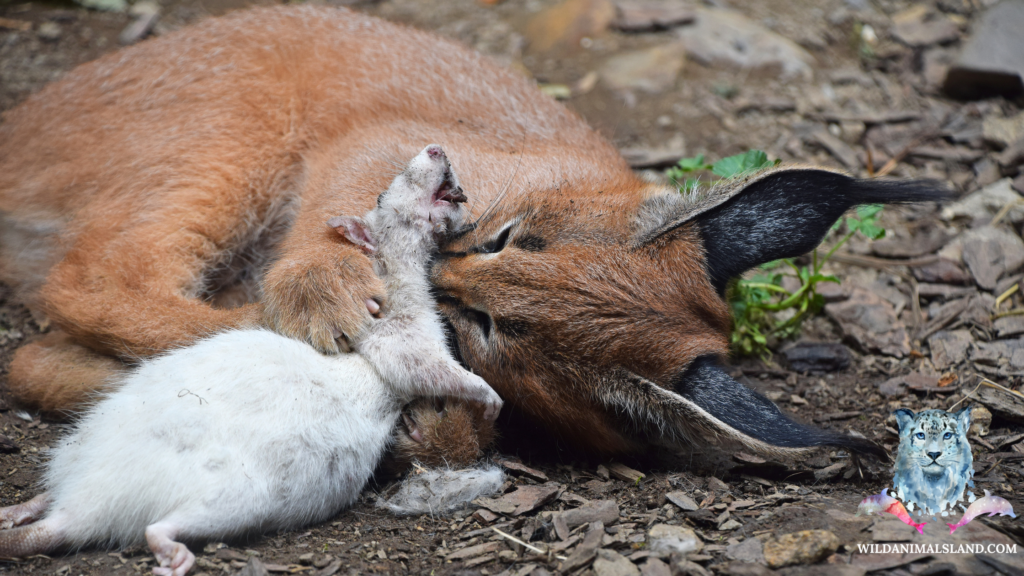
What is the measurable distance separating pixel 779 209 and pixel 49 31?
7.92 m

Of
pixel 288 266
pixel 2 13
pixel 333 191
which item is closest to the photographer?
pixel 288 266

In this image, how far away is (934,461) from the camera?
3461mm

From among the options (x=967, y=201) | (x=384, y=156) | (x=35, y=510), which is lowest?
(x=35, y=510)

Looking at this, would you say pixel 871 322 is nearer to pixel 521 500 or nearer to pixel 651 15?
pixel 521 500

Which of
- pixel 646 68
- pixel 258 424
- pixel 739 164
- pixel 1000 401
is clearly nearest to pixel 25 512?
pixel 258 424

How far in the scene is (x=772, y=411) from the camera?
3.77 meters

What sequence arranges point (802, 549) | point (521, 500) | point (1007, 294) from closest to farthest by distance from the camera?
point (802, 549) → point (521, 500) → point (1007, 294)

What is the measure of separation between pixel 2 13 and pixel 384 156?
6103 mm

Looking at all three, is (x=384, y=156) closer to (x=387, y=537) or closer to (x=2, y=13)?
(x=387, y=537)

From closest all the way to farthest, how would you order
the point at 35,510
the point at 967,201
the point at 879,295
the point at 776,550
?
the point at 776,550 < the point at 35,510 < the point at 879,295 < the point at 967,201

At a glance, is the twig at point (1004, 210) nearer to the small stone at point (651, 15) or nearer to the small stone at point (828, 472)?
the small stone at point (828, 472)

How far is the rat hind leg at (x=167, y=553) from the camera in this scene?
3238mm

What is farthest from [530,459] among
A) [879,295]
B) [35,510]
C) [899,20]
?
[899,20]

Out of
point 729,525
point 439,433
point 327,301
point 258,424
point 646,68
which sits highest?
point 646,68
